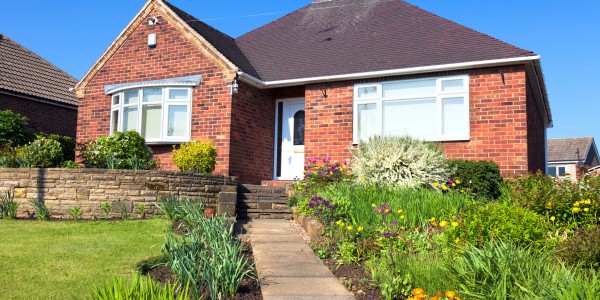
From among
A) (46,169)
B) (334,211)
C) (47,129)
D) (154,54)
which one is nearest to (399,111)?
(334,211)

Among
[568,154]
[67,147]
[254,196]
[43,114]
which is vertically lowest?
[254,196]

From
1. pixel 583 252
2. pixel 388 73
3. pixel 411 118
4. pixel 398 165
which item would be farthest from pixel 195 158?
pixel 583 252

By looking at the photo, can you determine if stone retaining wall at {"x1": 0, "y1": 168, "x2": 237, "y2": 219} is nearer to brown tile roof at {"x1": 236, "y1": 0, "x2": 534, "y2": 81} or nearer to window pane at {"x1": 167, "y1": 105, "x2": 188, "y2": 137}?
window pane at {"x1": 167, "y1": 105, "x2": 188, "y2": 137}

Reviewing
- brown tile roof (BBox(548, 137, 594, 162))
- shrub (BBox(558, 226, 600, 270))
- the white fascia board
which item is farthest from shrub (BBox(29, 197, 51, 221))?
brown tile roof (BBox(548, 137, 594, 162))

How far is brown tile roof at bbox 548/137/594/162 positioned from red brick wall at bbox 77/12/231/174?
38514 mm

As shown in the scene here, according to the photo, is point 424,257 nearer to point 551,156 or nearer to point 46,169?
point 46,169

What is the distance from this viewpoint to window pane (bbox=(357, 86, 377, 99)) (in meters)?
12.9

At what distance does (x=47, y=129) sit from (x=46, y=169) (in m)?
10.4

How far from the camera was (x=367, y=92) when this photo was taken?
12961 millimetres

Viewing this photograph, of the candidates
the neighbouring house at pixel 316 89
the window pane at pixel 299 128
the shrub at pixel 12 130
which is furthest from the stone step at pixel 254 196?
the shrub at pixel 12 130

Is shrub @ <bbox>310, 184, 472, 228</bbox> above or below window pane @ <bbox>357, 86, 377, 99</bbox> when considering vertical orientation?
below

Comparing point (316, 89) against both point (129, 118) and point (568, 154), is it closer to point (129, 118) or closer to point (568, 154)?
point (129, 118)

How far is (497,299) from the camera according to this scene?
365cm

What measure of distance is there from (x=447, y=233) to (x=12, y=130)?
47.1 ft
